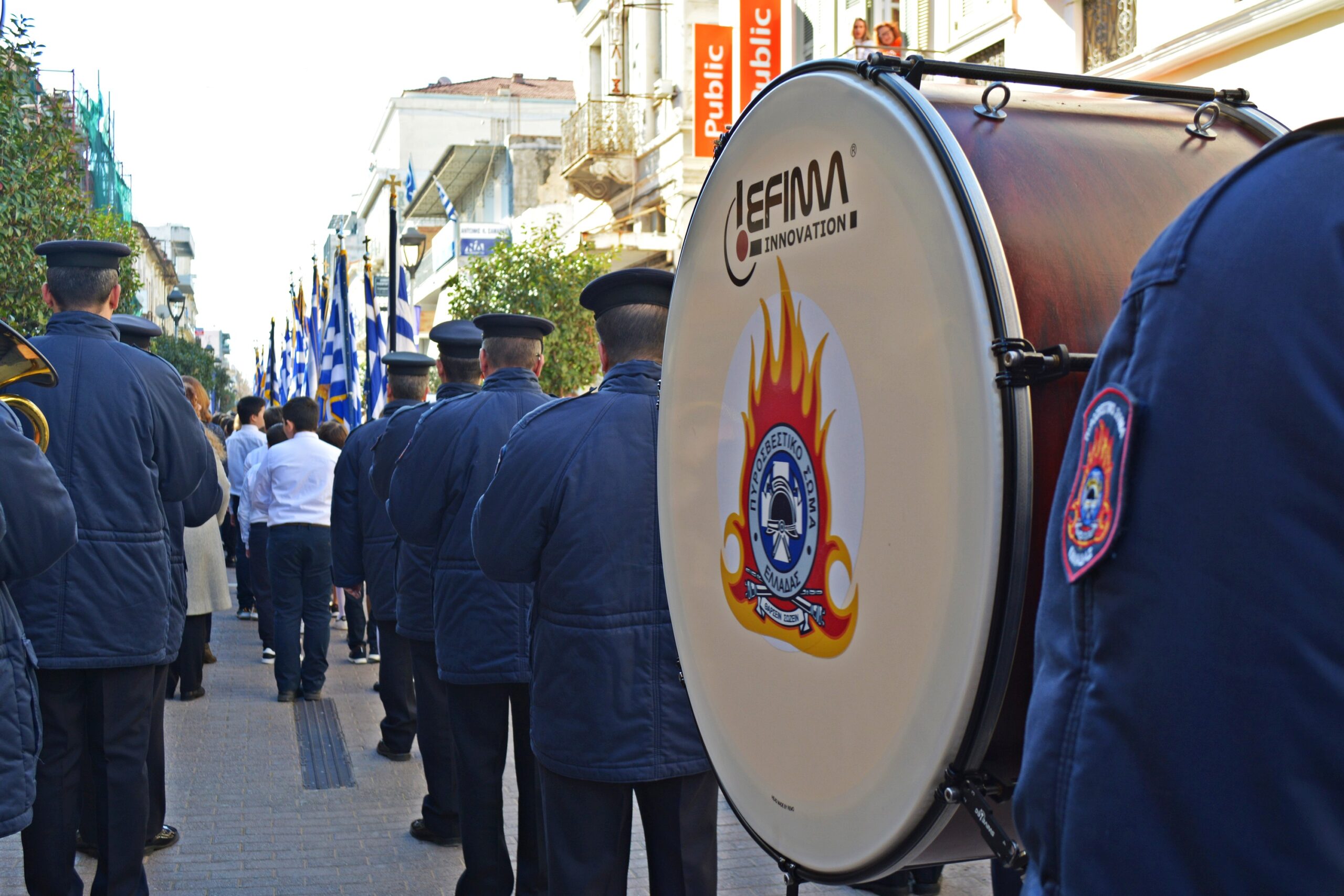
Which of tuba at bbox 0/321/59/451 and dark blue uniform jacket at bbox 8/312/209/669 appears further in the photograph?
dark blue uniform jacket at bbox 8/312/209/669

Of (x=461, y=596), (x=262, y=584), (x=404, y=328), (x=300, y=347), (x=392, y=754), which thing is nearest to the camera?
(x=461, y=596)

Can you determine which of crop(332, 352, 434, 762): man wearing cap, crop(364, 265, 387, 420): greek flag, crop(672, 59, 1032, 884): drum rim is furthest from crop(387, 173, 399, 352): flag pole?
crop(672, 59, 1032, 884): drum rim

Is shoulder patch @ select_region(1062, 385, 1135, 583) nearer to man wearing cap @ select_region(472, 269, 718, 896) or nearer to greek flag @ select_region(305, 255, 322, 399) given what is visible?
man wearing cap @ select_region(472, 269, 718, 896)

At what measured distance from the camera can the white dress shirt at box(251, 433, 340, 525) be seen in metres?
8.77

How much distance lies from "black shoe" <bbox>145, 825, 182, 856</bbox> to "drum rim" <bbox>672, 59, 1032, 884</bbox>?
15.5 ft

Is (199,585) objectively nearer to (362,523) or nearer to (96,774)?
(362,523)

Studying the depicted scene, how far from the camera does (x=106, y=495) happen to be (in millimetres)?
4121

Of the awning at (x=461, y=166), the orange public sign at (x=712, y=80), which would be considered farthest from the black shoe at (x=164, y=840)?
→ the awning at (x=461, y=166)

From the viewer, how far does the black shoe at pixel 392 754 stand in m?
7.25

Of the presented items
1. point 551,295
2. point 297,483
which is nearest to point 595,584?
point 297,483

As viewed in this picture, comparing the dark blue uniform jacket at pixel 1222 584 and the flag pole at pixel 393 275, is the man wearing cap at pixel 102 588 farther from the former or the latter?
the flag pole at pixel 393 275

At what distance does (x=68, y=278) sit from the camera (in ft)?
14.2

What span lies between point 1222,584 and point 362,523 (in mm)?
6712

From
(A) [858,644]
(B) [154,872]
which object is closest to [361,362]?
(B) [154,872]
